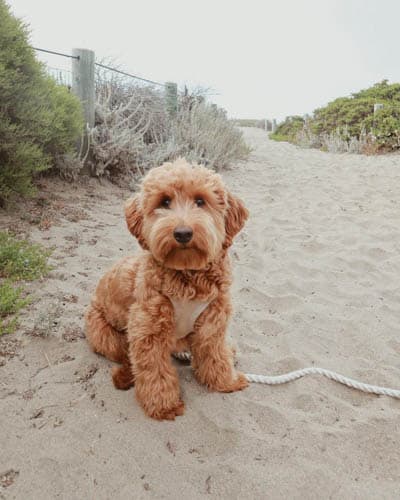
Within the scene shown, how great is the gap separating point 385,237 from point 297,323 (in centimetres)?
259

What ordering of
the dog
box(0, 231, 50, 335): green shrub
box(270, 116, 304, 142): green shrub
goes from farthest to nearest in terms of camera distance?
box(270, 116, 304, 142): green shrub → box(0, 231, 50, 335): green shrub → the dog

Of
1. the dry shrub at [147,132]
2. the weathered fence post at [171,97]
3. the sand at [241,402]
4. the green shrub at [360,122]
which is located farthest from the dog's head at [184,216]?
the green shrub at [360,122]

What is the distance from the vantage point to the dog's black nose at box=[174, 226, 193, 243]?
2.08 meters

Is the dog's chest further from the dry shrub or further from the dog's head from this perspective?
the dry shrub

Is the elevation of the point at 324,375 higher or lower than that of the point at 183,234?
lower

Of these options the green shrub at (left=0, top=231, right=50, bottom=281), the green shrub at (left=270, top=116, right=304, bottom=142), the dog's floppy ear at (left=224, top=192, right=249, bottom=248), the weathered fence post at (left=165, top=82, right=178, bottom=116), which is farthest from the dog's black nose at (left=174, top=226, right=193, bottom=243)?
the green shrub at (left=270, top=116, right=304, bottom=142)

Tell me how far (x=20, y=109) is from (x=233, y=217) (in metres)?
3.60

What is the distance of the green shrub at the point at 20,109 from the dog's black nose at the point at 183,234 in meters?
3.34

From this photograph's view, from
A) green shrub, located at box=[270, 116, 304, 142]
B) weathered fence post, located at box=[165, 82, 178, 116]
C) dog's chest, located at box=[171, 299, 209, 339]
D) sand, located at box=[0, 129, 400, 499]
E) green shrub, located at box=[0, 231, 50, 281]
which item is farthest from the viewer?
green shrub, located at box=[270, 116, 304, 142]

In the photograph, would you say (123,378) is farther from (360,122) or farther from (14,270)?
(360,122)

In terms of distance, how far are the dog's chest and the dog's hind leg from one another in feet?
1.80

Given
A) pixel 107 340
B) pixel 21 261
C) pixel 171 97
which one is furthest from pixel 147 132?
pixel 107 340

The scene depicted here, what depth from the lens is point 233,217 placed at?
2.44m

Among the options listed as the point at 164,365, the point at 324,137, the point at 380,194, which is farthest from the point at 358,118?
the point at 164,365
